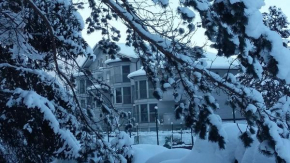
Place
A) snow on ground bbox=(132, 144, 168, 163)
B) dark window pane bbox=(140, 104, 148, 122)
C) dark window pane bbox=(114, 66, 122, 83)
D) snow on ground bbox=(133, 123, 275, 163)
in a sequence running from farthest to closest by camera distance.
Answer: dark window pane bbox=(114, 66, 122, 83) < dark window pane bbox=(140, 104, 148, 122) < snow on ground bbox=(132, 144, 168, 163) < snow on ground bbox=(133, 123, 275, 163)

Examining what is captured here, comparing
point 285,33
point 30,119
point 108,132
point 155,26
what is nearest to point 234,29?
point 155,26

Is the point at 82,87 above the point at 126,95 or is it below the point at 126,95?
below

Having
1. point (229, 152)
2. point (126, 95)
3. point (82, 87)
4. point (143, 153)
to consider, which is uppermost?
point (126, 95)

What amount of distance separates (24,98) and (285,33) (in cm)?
1280

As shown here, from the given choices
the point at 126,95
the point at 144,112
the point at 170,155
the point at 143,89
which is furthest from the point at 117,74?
the point at 170,155

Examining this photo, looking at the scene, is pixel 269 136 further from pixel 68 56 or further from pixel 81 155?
pixel 68 56

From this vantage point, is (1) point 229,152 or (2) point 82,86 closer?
(1) point 229,152

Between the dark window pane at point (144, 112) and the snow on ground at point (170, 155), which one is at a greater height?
the dark window pane at point (144, 112)

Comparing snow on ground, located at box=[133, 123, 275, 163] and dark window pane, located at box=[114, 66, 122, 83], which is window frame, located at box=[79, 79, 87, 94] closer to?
snow on ground, located at box=[133, 123, 275, 163]

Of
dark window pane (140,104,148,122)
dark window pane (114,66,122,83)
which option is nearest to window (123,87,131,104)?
dark window pane (114,66,122,83)

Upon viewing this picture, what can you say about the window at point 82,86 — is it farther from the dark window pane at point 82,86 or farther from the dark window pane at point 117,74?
the dark window pane at point 117,74

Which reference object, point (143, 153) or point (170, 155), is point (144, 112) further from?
point (170, 155)

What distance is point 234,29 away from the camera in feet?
14.8

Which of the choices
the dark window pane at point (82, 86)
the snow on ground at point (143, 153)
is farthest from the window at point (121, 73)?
the dark window pane at point (82, 86)
